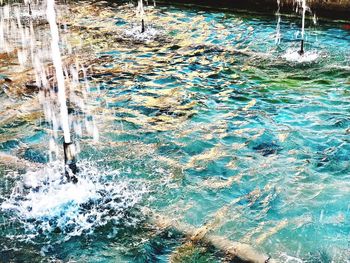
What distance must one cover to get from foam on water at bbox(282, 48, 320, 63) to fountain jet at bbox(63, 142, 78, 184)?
7.86m

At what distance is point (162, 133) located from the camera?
331 inches

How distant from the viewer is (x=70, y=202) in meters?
6.11

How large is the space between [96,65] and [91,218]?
7.28 meters

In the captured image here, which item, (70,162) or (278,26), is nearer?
Result: (70,162)

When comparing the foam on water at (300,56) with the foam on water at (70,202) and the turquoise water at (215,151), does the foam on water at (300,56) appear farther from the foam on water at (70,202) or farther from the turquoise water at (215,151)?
the foam on water at (70,202)

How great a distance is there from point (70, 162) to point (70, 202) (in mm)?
565

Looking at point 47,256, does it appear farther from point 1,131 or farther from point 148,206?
point 1,131

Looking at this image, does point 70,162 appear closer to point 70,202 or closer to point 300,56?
point 70,202

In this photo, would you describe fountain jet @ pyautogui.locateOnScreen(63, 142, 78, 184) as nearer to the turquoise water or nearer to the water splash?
the turquoise water

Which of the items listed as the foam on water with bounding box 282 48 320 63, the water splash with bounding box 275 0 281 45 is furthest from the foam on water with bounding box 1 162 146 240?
the water splash with bounding box 275 0 281 45

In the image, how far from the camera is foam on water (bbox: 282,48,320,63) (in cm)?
1197

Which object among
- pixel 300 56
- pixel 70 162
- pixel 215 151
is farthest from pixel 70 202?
pixel 300 56

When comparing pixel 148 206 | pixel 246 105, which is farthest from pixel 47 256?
pixel 246 105

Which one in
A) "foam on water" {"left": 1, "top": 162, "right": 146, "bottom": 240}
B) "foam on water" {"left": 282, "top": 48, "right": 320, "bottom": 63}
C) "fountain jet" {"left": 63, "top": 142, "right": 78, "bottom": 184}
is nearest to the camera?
"foam on water" {"left": 1, "top": 162, "right": 146, "bottom": 240}
